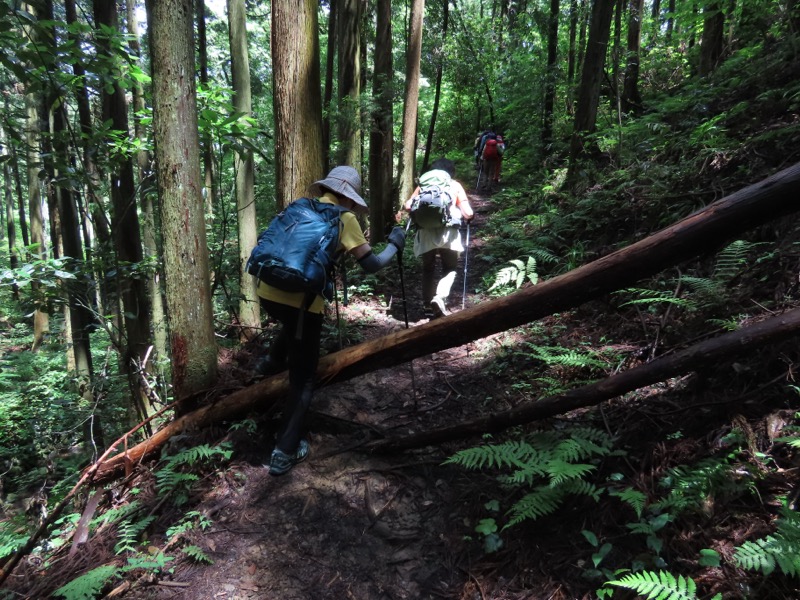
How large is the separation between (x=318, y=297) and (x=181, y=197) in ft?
5.02

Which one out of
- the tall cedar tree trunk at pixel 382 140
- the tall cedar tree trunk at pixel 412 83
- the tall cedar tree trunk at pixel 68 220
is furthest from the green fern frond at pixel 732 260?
the tall cedar tree trunk at pixel 412 83

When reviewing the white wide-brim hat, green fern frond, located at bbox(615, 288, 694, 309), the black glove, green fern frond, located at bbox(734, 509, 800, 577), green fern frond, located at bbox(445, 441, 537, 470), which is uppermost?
the white wide-brim hat

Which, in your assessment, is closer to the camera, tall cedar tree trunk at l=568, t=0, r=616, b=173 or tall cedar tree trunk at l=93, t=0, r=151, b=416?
tall cedar tree trunk at l=93, t=0, r=151, b=416

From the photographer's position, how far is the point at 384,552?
2.91 m

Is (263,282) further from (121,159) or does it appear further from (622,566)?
(121,159)

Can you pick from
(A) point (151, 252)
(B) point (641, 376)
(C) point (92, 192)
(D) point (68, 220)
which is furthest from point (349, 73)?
(B) point (641, 376)

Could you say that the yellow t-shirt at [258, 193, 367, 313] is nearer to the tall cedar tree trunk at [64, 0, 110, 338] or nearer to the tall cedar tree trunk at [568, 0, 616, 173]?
the tall cedar tree trunk at [64, 0, 110, 338]

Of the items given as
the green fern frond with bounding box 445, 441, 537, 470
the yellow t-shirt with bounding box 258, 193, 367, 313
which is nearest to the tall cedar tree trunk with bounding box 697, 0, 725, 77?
the yellow t-shirt with bounding box 258, 193, 367, 313

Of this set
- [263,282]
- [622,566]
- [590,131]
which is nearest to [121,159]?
[263,282]

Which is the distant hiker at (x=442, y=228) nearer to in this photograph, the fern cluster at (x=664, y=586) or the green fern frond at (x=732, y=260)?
the green fern frond at (x=732, y=260)

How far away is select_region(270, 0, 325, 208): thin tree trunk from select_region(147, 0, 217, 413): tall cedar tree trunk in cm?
126

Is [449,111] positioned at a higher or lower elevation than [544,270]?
higher

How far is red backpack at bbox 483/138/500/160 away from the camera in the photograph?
16.2 m

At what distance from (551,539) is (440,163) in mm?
4932
